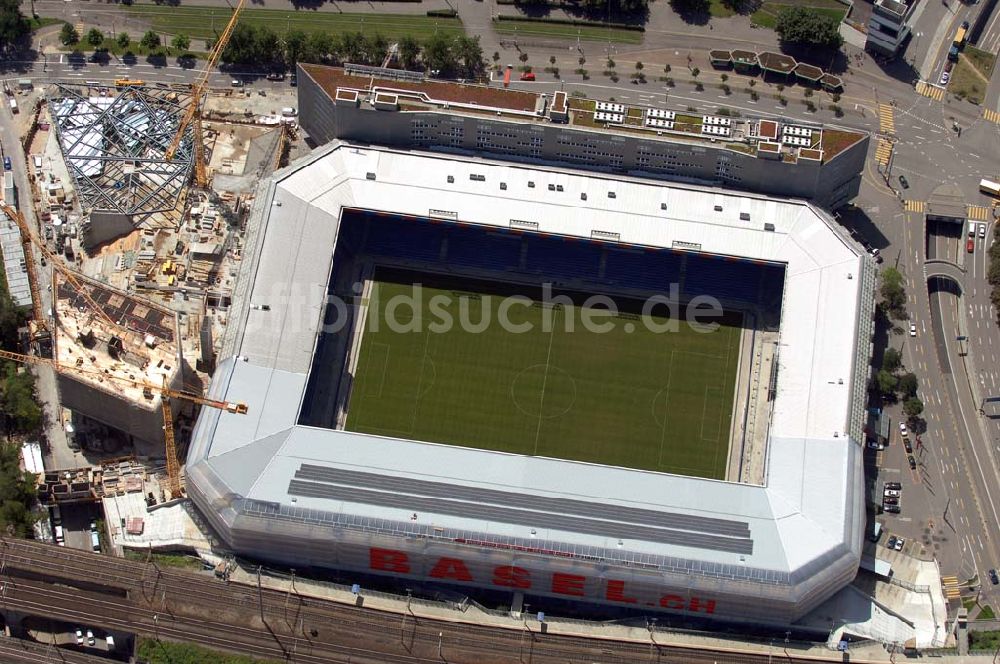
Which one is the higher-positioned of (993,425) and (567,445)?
(993,425)

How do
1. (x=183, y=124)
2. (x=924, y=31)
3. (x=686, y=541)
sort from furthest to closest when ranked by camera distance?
(x=924, y=31)
(x=183, y=124)
(x=686, y=541)

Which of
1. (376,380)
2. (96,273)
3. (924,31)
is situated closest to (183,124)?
(96,273)

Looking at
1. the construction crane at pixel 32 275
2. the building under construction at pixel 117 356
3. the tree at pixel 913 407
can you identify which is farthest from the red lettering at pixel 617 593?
the construction crane at pixel 32 275

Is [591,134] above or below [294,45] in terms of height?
below

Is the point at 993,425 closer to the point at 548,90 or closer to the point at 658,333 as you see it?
the point at 658,333

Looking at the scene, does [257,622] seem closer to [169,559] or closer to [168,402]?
[169,559]

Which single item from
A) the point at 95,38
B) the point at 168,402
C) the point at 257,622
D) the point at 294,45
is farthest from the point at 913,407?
the point at 95,38

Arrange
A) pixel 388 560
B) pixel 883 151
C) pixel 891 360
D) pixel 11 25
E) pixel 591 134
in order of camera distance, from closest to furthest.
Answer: pixel 388 560 → pixel 891 360 → pixel 591 134 → pixel 883 151 → pixel 11 25
